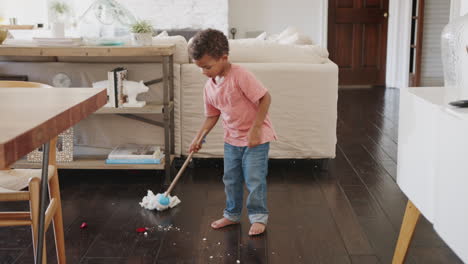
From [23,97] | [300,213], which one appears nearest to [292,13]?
[300,213]

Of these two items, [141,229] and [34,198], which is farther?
[141,229]

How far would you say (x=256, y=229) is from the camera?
8.09ft

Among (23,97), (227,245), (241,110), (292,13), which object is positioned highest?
(292,13)

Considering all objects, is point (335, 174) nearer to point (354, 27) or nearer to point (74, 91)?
point (74, 91)

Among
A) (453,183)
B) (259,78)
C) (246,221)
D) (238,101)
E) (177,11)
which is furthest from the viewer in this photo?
(177,11)

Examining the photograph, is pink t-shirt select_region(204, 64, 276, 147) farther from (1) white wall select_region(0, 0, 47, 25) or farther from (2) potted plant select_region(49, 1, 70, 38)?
(1) white wall select_region(0, 0, 47, 25)

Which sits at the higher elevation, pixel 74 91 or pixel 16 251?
pixel 74 91

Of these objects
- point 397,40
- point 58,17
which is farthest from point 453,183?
point 397,40

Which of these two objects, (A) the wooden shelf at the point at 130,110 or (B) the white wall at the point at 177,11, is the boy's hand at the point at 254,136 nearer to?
(A) the wooden shelf at the point at 130,110

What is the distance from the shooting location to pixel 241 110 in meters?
2.39

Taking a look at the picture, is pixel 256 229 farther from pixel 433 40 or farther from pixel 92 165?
pixel 433 40

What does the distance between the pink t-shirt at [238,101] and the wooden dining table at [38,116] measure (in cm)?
88

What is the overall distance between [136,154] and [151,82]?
0.47 metres

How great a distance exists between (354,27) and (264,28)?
50.0 inches
